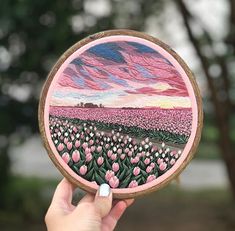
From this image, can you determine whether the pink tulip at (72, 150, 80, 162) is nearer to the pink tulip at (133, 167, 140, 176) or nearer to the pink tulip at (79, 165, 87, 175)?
the pink tulip at (79, 165, 87, 175)

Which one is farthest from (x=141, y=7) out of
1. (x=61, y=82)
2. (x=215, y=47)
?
(x=61, y=82)

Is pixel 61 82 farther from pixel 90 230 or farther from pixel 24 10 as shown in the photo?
pixel 24 10

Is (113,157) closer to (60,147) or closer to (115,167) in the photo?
(115,167)

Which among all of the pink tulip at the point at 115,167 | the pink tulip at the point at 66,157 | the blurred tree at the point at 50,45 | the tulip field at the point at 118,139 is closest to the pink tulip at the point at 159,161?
the tulip field at the point at 118,139

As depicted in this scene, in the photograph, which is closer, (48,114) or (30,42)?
(48,114)

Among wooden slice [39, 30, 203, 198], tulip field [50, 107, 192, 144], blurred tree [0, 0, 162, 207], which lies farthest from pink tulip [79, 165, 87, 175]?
blurred tree [0, 0, 162, 207]

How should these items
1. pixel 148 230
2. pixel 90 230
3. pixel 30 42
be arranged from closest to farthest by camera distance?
1. pixel 90 230
2. pixel 30 42
3. pixel 148 230

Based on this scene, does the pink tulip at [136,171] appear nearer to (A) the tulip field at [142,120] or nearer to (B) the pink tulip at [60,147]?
(A) the tulip field at [142,120]
